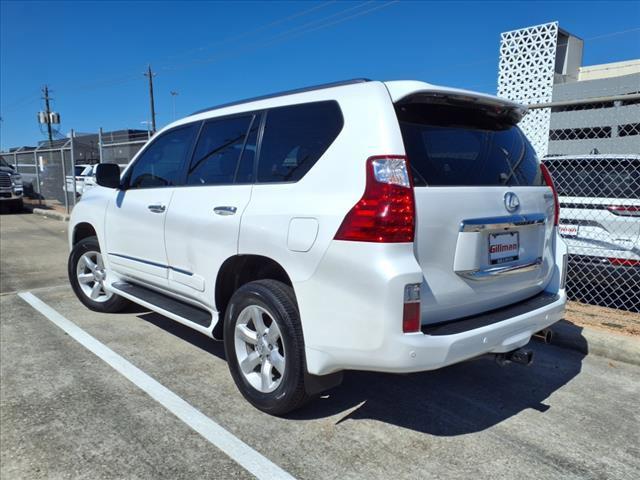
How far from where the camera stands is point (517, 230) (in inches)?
116

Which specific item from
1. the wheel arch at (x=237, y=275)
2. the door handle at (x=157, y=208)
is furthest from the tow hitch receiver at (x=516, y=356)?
the door handle at (x=157, y=208)

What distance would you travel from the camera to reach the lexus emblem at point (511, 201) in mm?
2863

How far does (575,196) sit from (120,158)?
39.4ft

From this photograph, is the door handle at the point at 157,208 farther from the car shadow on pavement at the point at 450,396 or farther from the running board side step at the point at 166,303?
the car shadow on pavement at the point at 450,396

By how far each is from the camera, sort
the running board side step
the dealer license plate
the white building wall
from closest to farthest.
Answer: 1. the dealer license plate
2. the running board side step
3. the white building wall

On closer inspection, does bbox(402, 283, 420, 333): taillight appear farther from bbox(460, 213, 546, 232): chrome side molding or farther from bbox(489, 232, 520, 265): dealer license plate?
bbox(489, 232, 520, 265): dealer license plate

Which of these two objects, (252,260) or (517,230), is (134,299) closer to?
(252,260)

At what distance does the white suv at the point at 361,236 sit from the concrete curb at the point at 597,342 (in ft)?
4.23

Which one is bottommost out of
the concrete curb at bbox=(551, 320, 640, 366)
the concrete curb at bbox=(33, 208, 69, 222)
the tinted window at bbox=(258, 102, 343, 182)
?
the concrete curb at bbox=(551, 320, 640, 366)

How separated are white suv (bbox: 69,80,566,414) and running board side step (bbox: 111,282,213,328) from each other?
0.03 meters

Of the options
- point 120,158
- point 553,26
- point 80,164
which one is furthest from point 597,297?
point 553,26

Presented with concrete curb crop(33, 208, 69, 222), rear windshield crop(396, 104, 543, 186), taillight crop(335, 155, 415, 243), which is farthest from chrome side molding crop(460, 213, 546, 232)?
concrete curb crop(33, 208, 69, 222)

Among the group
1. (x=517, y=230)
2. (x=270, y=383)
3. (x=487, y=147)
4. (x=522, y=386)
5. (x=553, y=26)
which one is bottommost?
(x=522, y=386)

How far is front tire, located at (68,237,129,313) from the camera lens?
5113 millimetres
